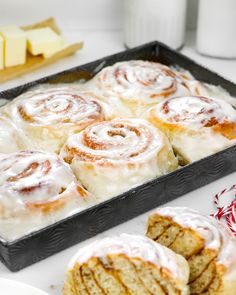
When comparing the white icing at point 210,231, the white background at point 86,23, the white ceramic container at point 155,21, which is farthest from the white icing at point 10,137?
the white ceramic container at point 155,21

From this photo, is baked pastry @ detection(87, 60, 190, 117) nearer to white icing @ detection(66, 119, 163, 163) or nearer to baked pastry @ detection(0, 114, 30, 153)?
white icing @ detection(66, 119, 163, 163)

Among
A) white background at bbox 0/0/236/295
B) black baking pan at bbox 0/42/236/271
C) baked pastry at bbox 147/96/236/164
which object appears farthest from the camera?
white background at bbox 0/0/236/295

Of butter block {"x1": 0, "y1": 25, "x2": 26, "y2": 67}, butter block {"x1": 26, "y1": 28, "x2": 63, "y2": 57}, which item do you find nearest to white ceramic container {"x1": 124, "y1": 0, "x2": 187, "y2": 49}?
butter block {"x1": 26, "y1": 28, "x2": 63, "y2": 57}

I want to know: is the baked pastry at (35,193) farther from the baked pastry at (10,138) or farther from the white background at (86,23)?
the white background at (86,23)

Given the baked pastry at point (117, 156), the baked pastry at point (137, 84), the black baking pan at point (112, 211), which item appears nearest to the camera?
the black baking pan at point (112, 211)

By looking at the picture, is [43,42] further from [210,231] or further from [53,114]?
[210,231]

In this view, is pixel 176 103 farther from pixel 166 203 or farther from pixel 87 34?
pixel 87 34
